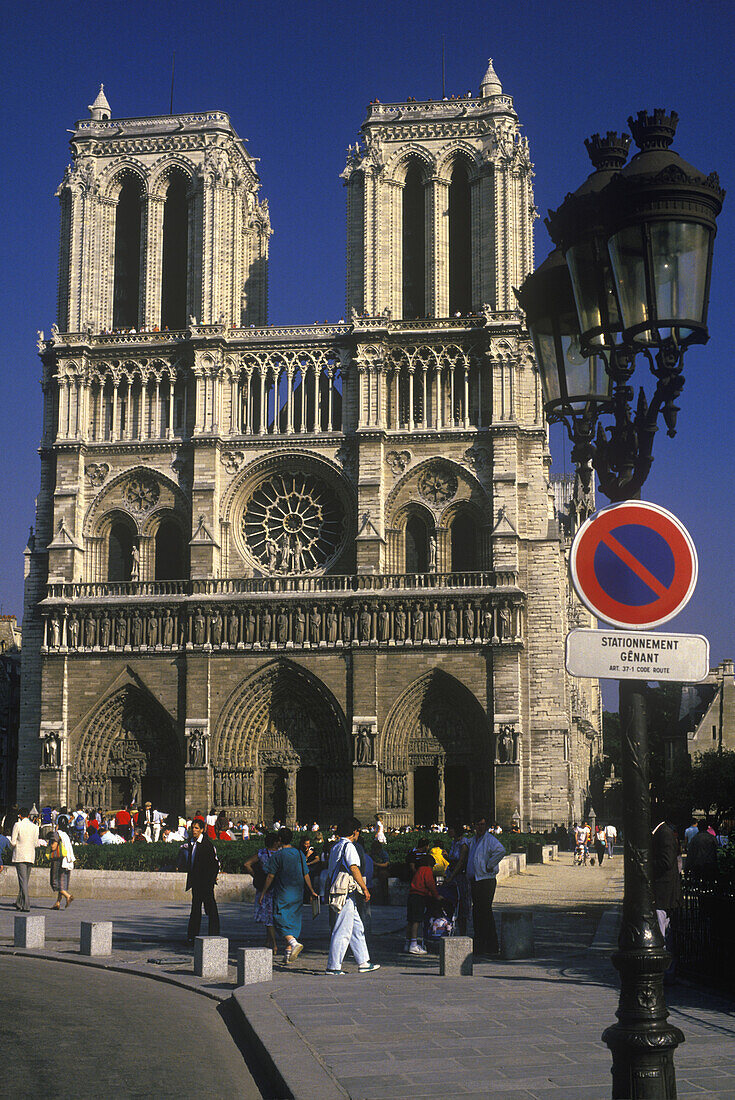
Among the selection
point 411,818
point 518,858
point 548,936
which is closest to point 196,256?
point 411,818

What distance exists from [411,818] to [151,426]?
49.6ft

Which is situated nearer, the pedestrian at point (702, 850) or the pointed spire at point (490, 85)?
the pedestrian at point (702, 850)

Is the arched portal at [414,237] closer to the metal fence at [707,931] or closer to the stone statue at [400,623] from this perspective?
the stone statue at [400,623]

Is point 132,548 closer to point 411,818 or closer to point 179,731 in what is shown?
point 179,731

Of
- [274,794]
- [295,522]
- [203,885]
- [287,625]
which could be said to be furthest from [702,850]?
[295,522]

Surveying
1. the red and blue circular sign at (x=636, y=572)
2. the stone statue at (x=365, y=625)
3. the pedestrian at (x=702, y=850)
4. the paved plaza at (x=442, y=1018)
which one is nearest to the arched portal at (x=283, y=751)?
the stone statue at (x=365, y=625)

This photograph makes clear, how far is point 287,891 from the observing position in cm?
1427

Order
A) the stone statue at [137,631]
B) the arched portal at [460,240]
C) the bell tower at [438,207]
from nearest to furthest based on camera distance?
1. the stone statue at [137,631]
2. the bell tower at [438,207]
3. the arched portal at [460,240]

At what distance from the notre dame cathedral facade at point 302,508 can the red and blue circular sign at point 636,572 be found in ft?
112

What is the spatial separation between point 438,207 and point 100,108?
13.2 meters

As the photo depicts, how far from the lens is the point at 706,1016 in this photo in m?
11.1

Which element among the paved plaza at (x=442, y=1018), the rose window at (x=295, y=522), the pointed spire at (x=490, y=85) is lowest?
the paved plaza at (x=442, y=1018)

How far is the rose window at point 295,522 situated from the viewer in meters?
43.8

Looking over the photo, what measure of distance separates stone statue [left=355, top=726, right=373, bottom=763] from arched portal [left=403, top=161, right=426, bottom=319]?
1410cm
